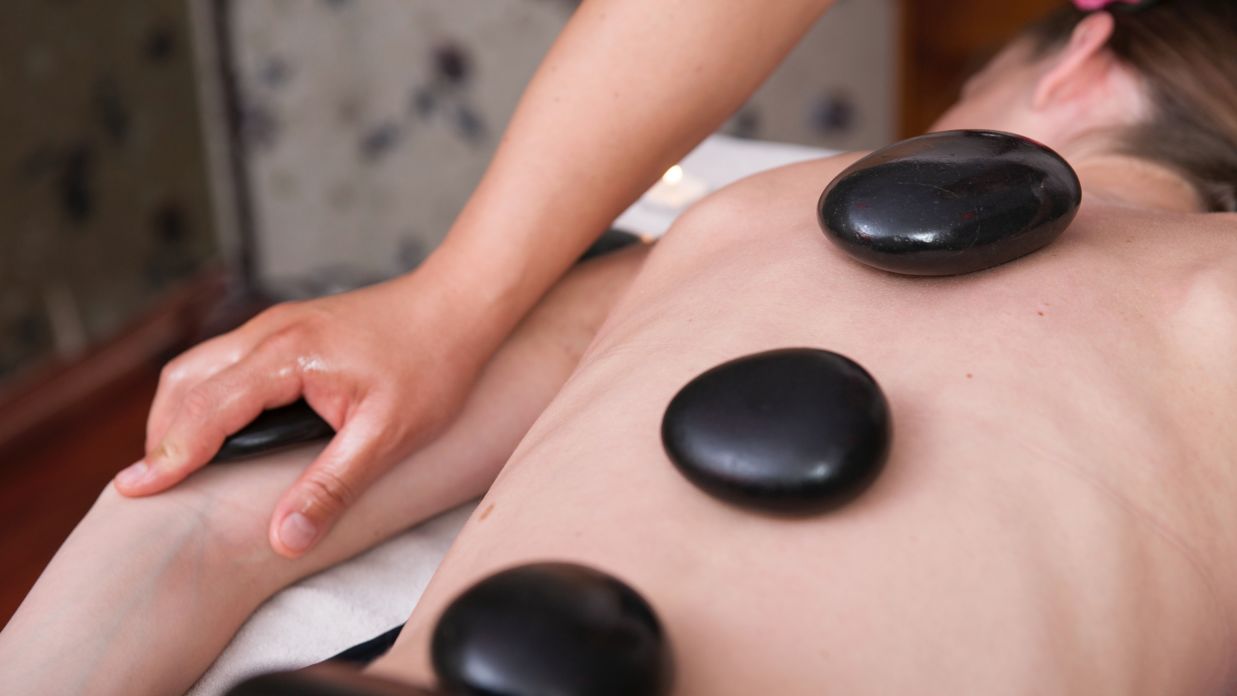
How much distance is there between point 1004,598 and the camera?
20.4 inches

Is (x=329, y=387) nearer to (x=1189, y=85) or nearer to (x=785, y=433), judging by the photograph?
(x=785, y=433)

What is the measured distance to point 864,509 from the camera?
0.54 meters

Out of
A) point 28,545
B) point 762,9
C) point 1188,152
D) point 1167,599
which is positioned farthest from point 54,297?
point 1167,599

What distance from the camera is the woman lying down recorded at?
504 mm

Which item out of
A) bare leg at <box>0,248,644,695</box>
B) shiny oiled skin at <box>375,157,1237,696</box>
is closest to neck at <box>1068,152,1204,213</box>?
shiny oiled skin at <box>375,157,1237,696</box>

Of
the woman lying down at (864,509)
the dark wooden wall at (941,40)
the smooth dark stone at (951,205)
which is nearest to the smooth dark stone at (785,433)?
the woman lying down at (864,509)

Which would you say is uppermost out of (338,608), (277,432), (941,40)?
(277,432)

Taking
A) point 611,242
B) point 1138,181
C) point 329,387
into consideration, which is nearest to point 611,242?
point 611,242

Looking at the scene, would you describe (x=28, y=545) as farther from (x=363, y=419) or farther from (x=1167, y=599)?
(x=1167, y=599)

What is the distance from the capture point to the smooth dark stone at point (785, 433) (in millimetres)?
512

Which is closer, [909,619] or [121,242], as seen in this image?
[909,619]

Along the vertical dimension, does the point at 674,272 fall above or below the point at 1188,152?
above

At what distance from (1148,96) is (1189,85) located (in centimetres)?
4

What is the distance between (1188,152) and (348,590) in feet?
2.60
